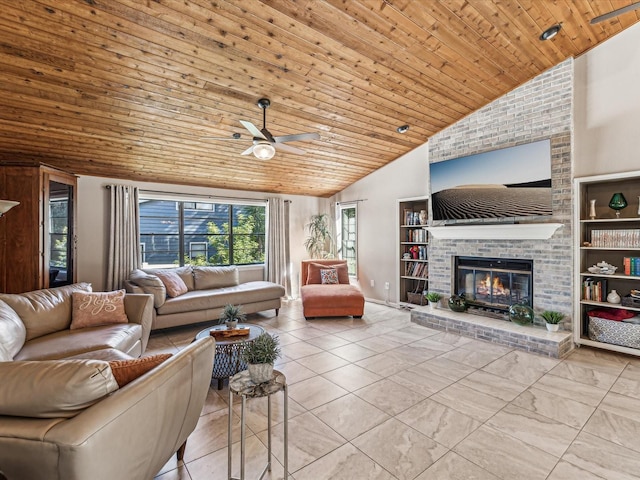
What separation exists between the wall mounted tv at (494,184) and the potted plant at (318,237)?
2603 millimetres

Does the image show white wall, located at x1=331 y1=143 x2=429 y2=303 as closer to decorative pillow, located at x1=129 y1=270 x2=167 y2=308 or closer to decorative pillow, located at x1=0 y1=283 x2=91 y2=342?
decorative pillow, located at x1=129 y1=270 x2=167 y2=308

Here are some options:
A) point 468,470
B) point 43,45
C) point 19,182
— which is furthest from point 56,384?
point 19,182

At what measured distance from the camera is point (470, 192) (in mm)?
4684

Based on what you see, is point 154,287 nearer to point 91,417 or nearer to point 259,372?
point 259,372

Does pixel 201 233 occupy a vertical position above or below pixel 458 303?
above

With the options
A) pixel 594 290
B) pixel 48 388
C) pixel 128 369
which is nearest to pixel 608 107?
pixel 594 290

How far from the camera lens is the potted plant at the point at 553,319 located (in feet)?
12.6

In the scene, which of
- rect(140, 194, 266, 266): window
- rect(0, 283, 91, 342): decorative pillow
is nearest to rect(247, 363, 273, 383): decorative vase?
rect(0, 283, 91, 342): decorative pillow

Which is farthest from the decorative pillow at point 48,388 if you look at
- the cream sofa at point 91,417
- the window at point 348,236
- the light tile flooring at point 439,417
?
the window at point 348,236

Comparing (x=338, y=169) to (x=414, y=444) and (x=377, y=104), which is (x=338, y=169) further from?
(x=414, y=444)

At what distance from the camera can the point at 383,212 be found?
6.25 meters

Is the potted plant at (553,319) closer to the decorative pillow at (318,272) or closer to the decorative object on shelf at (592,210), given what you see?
the decorative object on shelf at (592,210)

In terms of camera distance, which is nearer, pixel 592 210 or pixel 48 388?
pixel 48 388

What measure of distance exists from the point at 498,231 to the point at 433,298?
141cm
